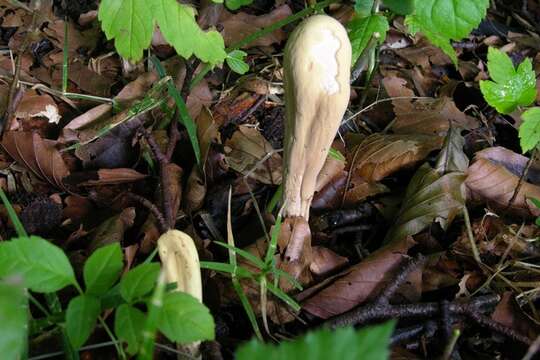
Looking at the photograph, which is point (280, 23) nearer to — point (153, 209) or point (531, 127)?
point (153, 209)

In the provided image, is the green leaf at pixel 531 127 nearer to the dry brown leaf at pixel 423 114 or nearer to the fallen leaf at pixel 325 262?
the dry brown leaf at pixel 423 114

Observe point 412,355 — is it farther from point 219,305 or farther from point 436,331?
point 219,305

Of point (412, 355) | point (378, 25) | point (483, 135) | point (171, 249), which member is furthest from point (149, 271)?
point (483, 135)

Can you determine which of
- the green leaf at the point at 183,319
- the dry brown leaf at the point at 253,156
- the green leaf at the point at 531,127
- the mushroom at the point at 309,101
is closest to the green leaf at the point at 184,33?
the dry brown leaf at the point at 253,156

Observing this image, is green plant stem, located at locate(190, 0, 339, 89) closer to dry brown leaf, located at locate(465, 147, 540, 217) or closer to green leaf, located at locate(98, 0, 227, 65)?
green leaf, located at locate(98, 0, 227, 65)

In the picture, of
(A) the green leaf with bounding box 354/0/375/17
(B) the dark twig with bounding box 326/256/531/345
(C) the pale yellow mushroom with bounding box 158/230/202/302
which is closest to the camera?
(C) the pale yellow mushroom with bounding box 158/230/202/302

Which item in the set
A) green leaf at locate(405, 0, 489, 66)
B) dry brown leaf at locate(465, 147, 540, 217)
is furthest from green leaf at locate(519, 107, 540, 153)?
green leaf at locate(405, 0, 489, 66)
